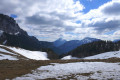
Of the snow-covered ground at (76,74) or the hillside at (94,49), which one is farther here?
the hillside at (94,49)

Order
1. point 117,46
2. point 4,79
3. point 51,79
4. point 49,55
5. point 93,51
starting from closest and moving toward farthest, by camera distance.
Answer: point 4,79 → point 51,79 → point 49,55 → point 117,46 → point 93,51

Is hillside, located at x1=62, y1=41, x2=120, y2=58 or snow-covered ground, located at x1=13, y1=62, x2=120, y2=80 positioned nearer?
snow-covered ground, located at x1=13, y1=62, x2=120, y2=80

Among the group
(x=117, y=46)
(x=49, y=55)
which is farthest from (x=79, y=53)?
(x=49, y=55)

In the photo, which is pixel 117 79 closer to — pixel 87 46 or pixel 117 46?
pixel 117 46

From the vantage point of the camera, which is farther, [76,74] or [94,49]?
[94,49]

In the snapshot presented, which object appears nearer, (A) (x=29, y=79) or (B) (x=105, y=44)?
A: (A) (x=29, y=79)

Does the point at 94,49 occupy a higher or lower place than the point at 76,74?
higher

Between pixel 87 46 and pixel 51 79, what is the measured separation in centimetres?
16518

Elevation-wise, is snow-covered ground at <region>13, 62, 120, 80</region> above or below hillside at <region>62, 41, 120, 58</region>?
below

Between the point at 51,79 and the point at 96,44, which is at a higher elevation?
the point at 96,44

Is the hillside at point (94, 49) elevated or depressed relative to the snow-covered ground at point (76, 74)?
elevated

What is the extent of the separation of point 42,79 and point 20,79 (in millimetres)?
2856

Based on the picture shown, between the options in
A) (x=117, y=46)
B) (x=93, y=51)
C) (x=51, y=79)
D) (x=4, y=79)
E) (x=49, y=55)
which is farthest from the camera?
(x=93, y=51)

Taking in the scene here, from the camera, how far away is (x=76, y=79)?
57.2ft
